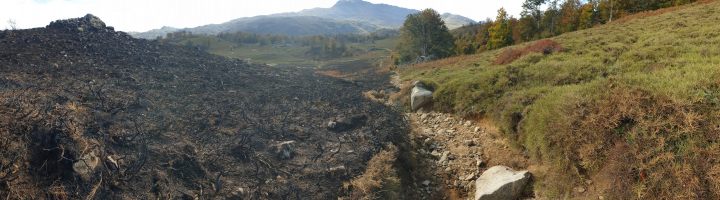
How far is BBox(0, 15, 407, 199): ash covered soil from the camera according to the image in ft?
28.4

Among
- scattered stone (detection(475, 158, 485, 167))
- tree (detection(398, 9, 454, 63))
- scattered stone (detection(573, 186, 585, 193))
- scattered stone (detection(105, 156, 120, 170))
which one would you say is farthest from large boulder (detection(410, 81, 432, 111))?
tree (detection(398, 9, 454, 63))

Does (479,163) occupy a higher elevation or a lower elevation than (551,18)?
lower

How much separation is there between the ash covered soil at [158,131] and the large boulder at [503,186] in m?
3.69

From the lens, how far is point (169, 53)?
30.8 metres

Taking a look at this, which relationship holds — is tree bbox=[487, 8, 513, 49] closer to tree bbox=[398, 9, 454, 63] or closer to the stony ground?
tree bbox=[398, 9, 454, 63]

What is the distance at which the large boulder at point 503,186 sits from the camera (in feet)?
33.7

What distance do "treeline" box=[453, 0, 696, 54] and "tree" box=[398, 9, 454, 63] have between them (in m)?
2.44

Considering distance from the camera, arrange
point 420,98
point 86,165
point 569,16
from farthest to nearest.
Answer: point 569,16 < point 420,98 < point 86,165

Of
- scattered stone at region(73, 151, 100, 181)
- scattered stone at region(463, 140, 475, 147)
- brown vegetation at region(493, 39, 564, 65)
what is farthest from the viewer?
brown vegetation at region(493, 39, 564, 65)

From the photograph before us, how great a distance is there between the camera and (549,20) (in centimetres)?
5616

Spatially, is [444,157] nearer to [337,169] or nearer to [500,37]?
[337,169]

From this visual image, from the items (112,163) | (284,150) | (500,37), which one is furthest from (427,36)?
(112,163)

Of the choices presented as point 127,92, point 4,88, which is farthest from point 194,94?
point 4,88

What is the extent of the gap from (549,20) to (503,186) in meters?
53.9
